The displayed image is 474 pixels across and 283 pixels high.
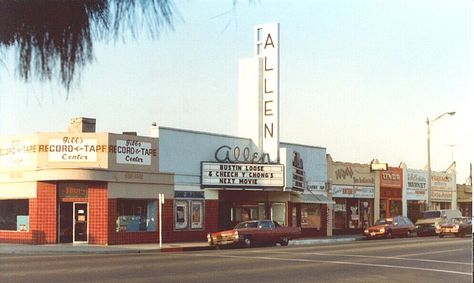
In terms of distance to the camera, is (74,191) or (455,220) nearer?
(74,191)

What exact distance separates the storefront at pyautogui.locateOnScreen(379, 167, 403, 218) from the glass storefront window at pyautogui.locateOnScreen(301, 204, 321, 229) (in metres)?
8.59

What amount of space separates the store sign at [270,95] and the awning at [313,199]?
165 inches

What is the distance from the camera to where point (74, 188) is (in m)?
29.0

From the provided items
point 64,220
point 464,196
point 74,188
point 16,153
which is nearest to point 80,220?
point 64,220

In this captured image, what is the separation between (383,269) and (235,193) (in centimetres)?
1843

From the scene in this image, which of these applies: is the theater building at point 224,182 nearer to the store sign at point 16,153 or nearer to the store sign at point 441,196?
the store sign at point 16,153

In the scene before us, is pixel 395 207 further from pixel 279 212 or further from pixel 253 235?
Answer: pixel 253 235

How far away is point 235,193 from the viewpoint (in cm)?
3484

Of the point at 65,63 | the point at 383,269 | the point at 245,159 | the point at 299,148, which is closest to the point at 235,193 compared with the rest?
the point at 245,159

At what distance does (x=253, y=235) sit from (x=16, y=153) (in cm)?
1170

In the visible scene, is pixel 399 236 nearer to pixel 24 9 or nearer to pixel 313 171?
pixel 313 171

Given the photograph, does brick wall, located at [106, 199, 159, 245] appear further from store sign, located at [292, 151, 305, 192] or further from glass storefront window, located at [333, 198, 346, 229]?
glass storefront window, located at [333, 198, 346, 229]

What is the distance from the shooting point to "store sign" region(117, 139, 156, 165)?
1174 inches

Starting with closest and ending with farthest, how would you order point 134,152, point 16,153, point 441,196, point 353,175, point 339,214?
1. point 16,153
2. point 134,152
3. point 339,214
4. point 353,175
5. point 441,196
